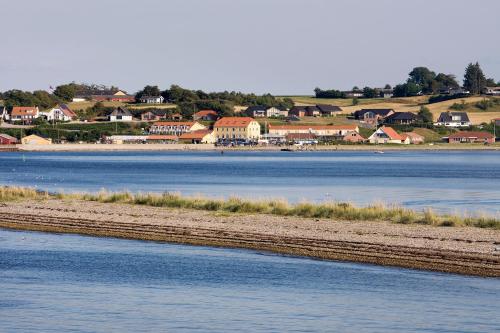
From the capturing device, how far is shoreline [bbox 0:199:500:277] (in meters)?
24.5

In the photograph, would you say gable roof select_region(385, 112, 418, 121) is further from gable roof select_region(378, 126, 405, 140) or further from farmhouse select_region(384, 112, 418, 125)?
gable roof select_region(378, 126, 405, 140)

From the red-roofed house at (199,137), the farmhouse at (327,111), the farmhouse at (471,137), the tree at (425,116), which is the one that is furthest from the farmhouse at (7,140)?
the tree at (425,116)

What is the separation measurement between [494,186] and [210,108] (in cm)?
Result: 13032

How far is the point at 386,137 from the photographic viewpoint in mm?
175250

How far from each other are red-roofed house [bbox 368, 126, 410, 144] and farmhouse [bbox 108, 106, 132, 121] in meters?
44.4

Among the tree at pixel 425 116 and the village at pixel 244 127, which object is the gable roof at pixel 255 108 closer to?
the village at pixel 244 127

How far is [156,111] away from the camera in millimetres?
182625

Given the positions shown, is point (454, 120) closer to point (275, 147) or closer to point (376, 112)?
point (376, 112)

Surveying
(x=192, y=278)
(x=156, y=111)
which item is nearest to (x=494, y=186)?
(x=192, y=278)

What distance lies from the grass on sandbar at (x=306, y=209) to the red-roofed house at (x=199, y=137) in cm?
12933

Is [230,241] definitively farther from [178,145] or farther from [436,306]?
[178,145]

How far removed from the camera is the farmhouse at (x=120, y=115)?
584ft

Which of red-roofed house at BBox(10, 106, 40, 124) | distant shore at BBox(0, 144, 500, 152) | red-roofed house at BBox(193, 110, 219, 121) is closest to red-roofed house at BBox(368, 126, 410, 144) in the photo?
distant shore at BBox(0, 144, 500, 152)

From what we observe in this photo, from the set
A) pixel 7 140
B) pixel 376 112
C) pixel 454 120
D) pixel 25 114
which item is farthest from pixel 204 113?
pixel 454 120
